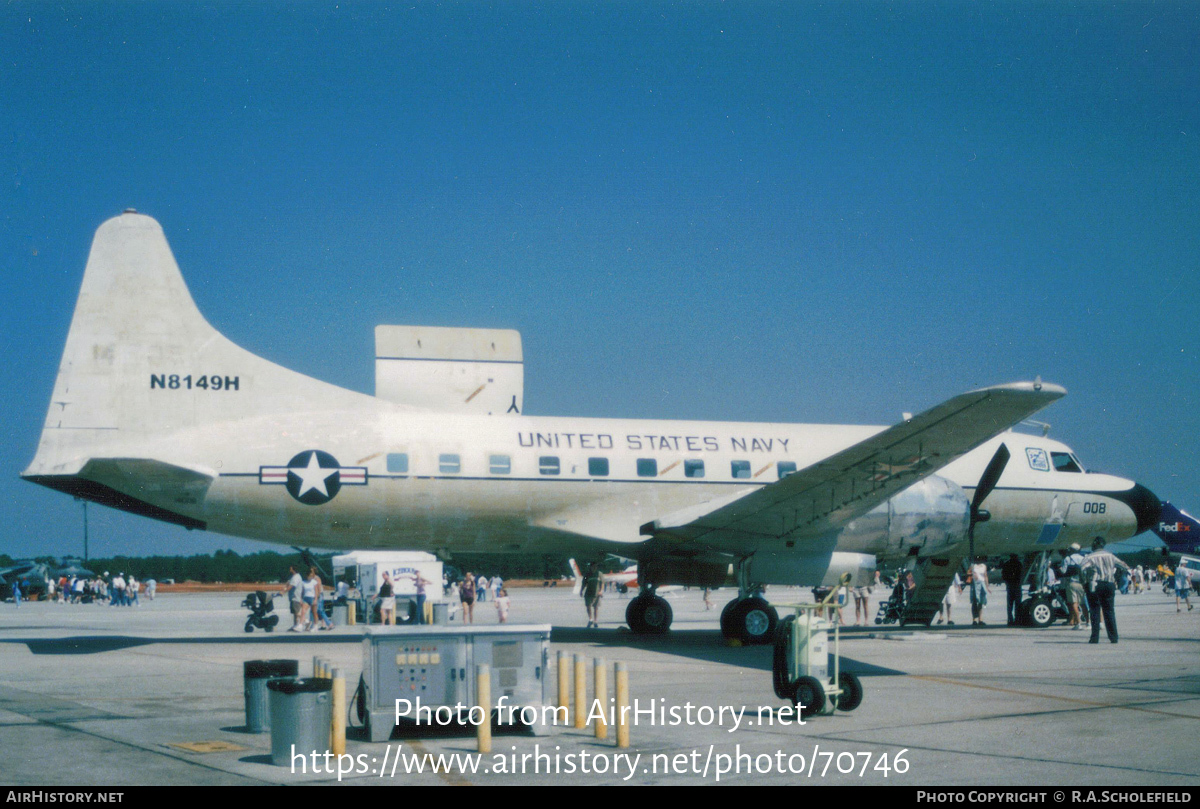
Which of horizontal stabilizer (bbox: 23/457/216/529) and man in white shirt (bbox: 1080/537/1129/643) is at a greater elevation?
horizontal stabilizer (bbox: 23/457/216/529)

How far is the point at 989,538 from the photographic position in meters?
22.0

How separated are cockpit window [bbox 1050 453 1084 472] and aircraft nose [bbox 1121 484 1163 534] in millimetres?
1211

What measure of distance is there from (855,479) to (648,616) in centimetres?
622

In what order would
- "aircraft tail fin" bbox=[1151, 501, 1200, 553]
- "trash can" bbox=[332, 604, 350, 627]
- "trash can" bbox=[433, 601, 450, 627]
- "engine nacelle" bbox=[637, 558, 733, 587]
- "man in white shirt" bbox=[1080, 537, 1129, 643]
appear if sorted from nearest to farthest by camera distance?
"trash can" bbox=[433, 601, 450, 627], "man in white shirt" bbox=[1080, 537, 1129, 643], "engine nacelle" bbox=[637, 558, 733, 587], "trash can" bbox=[332, 604, 350, 627], "aircraft tail fin" bbox=[1151, 501, 1200, 553]

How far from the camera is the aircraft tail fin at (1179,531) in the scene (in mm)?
47344

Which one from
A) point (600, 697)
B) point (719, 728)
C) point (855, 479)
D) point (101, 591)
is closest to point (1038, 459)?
point (855, 479)

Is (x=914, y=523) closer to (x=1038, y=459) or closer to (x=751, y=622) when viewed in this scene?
(x=751, y=622)

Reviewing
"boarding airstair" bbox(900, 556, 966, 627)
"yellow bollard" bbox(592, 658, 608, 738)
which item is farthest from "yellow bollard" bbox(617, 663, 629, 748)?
"boarding airstair" bbox(900, 556, 966, 627)

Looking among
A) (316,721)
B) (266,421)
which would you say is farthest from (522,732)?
(266,421)

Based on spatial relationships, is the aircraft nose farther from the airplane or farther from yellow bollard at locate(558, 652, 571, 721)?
yellow bollard at locate(558, 652, 571, 721)

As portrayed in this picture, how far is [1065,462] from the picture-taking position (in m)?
23.3

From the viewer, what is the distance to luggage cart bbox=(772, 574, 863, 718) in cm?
1009

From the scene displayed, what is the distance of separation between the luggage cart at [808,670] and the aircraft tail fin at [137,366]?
10.8m

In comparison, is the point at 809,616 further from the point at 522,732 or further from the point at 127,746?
the point at 127,746
